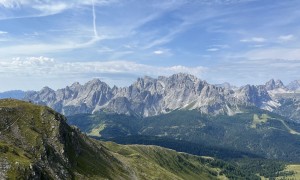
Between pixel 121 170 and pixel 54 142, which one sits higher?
pixel 54 142

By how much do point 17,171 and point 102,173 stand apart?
62126 millimetres

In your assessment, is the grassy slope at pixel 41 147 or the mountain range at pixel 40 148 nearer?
the mountain range at pixel 40 148

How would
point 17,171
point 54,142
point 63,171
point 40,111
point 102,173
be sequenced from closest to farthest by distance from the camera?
point 17,171, point 63,171, point 54,142, point 40,111, point 102,173

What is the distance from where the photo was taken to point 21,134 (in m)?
129

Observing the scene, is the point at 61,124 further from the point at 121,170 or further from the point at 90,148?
the point at 121,170

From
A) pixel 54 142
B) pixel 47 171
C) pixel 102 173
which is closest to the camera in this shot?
pixel 47 171

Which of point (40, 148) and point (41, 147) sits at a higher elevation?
point (41, 147)

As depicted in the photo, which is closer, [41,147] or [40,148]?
[40,148]

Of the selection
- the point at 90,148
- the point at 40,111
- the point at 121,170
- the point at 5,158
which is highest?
the point at 40,111

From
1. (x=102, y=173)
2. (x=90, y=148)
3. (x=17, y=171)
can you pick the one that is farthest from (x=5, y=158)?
(x=90, y=148)

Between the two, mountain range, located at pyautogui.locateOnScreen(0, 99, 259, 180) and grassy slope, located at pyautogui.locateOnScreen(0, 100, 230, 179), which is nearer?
mountain range, located at pyautogui.locateOnScreen(0, 99, 259, 180)

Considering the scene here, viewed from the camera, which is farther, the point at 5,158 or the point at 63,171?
the point at 63,171

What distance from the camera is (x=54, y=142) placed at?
454 ft

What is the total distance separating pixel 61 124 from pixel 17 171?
53440 mm
